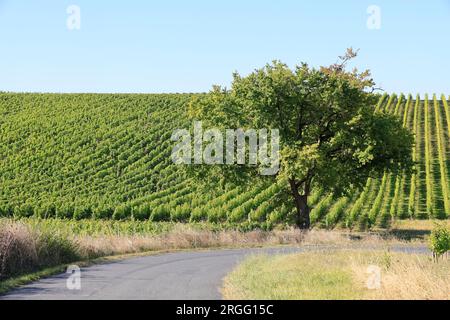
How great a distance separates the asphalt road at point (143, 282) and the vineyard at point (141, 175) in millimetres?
17597

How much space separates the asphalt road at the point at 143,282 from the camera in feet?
46.2

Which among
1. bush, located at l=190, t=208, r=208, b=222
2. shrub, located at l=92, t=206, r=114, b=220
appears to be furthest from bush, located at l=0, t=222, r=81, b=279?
shrub, located at l=92, t=206, r=114, b=220

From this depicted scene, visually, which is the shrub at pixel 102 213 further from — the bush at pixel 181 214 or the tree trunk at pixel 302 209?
the tree trunk at pixel 302 209

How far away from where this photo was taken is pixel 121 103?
93.6 metres

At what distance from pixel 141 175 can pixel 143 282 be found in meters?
44.9

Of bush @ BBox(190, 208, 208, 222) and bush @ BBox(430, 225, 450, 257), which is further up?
bush @ BBox(430, 225, 450, 257)

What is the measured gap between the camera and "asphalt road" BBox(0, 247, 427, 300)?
554 inches

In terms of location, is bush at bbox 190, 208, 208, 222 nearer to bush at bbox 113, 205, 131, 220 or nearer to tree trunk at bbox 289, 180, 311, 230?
bush at bbox 113, 205, 131, 220

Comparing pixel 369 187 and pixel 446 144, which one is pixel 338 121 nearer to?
pixel 369 187

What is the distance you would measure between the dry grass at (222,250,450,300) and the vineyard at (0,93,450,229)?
18.8 m
